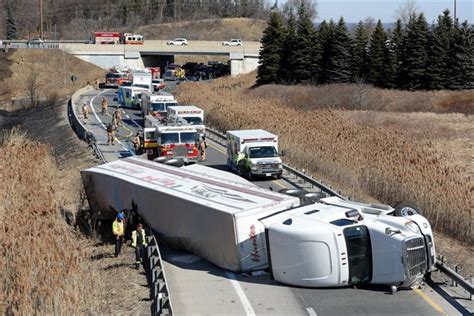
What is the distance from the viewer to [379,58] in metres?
62.8

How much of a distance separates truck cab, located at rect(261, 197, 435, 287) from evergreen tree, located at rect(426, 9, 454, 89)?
151ft

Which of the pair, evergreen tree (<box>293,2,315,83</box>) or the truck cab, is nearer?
the truck cab

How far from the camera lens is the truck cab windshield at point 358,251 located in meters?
15.2

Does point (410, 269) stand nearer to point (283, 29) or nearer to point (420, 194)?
point (420, 194)

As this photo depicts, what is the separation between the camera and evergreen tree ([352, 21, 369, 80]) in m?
64.1

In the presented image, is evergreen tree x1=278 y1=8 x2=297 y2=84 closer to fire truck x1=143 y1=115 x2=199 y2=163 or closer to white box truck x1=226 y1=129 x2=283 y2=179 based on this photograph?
fire truck x1=143 y1=115 x2=199 y2=163

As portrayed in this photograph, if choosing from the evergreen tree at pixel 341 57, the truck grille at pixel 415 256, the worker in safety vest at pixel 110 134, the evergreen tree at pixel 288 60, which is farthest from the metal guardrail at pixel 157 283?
the evergreen tree at pixel 288 60

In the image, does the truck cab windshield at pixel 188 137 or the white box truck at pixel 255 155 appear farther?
the truck cab windshield at pixel 188 137

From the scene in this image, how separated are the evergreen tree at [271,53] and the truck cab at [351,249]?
189 feet

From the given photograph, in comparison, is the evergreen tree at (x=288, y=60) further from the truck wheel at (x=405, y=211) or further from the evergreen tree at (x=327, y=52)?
the truck wheel at (x=405, y=211)

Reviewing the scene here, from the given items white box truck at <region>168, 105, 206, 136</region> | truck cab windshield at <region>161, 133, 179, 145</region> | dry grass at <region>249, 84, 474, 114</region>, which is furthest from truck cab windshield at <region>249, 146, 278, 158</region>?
dry grass at <region>249, 84, 474, 114</region>

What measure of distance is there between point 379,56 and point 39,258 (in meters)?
51.2

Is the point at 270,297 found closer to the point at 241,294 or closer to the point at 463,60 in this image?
the point at 241,294

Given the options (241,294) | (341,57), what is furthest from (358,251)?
(341,57)
